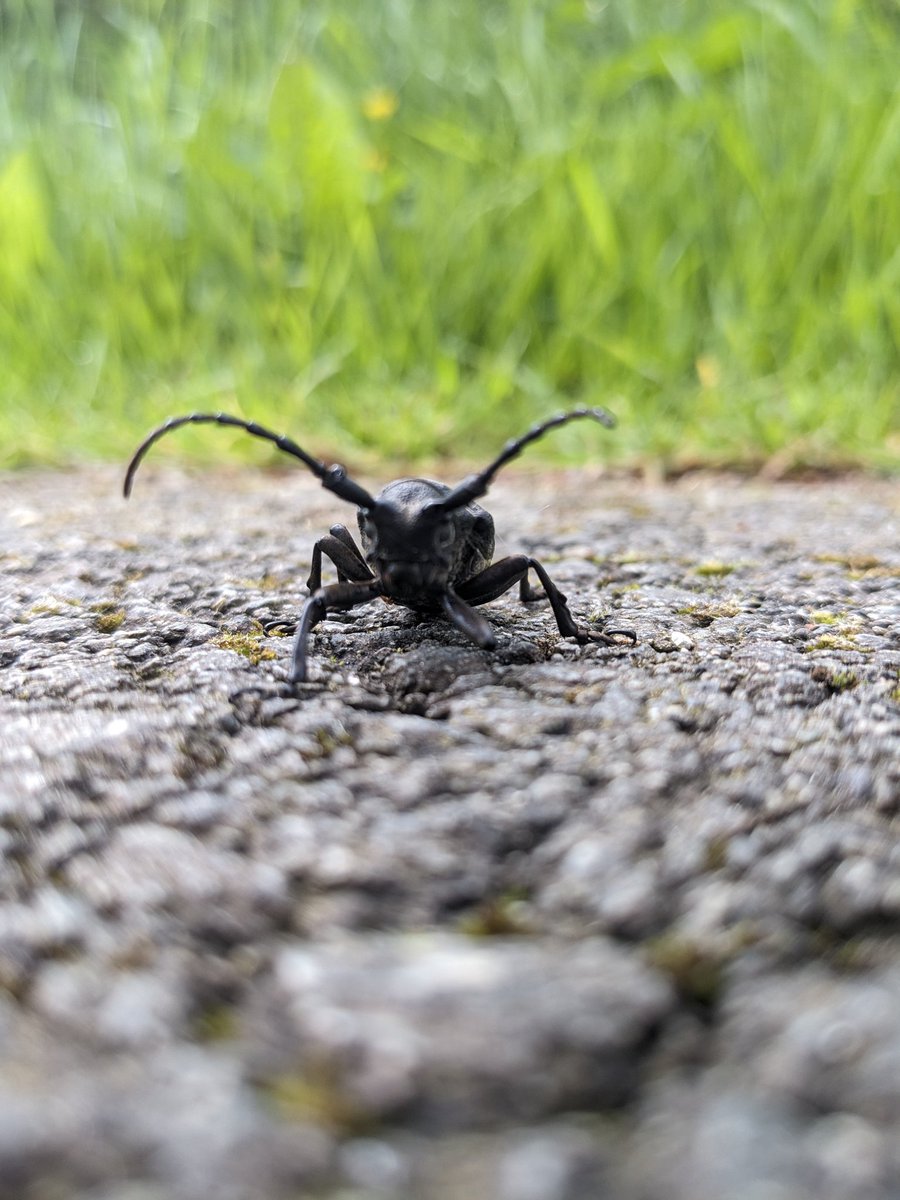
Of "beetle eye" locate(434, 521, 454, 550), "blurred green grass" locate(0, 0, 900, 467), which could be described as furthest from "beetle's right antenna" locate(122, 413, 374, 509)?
"blurred green grass" locate(0, 0, 900, 467)

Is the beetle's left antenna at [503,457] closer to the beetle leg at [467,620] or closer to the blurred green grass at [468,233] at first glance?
the beetle leg at [467,620]

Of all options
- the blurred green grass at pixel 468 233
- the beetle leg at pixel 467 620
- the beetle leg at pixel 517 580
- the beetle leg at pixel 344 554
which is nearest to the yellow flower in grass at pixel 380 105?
the blurred green grass at pixel 468 233

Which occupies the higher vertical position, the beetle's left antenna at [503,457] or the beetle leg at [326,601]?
the beetle's left antenna at [503,457]

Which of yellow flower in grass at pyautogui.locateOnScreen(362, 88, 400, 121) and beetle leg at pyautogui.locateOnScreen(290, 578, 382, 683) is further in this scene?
yellow flower in grass at pyautogui.locateOnScreen(362, 88, 400, 121)

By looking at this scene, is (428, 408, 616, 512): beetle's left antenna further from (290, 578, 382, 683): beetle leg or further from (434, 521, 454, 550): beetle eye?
(290, 578, 382, 683): beetle leg

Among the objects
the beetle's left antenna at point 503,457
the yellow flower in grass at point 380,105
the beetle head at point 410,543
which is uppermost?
the yellow flower in grass at point 380,105

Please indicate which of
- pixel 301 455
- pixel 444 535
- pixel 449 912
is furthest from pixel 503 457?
pixel 449 912
